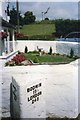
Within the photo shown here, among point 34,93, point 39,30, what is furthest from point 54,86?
point 39,30

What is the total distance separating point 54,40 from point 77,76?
10001mm

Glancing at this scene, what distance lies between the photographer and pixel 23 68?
5.89m

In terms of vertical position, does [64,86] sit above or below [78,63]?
below

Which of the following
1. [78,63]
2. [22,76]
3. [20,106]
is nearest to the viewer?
[20,106]

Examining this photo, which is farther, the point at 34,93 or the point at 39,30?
the point at 39,30

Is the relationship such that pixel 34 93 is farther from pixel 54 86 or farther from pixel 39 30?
pixel 39 30

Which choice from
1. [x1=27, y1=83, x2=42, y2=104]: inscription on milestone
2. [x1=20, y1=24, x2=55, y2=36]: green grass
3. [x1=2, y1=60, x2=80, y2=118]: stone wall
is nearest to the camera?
[x1=27, y1=83, x2=42, y2=104]: inscription on milestone

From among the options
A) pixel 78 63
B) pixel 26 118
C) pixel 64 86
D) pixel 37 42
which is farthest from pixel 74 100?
pixel 37 42

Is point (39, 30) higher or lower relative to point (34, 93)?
higher

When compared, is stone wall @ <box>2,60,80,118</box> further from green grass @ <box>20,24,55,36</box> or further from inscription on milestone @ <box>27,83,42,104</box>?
green grass @ <box>20,24,55,36</box>

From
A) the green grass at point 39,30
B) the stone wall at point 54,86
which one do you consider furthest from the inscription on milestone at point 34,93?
the green grass at point 39,30

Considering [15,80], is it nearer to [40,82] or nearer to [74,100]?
[40,82]

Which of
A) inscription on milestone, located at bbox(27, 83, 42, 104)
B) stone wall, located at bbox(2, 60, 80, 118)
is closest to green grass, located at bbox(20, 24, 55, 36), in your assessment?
stone wall, located at bbox(2, 60, 80, 118)

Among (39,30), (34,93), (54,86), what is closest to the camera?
(34,93)
